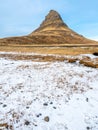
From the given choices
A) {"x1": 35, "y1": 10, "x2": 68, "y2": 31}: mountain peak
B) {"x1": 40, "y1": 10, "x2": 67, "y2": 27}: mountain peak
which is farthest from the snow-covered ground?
{"x1": 40, "y1": 10, "x2": 67, "y2": 27}: mountain peak

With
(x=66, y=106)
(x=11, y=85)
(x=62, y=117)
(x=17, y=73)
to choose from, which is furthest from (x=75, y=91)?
(x=17, y=73)

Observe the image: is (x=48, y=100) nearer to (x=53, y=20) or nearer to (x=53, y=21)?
(x=53, y=21)

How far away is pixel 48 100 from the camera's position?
10.5 metres

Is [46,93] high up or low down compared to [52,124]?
up

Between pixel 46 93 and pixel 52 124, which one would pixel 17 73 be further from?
pixel 52 124

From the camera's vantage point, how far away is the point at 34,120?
8.89 m

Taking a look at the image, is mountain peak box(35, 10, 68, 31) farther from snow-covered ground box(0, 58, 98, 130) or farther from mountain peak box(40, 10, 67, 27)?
snow-covered ground box(0, 58, 98, 130)

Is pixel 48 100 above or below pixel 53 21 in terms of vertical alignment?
below

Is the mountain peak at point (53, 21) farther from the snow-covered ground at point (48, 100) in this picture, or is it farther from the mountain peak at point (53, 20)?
the snow-covered ground at point (48, 100)

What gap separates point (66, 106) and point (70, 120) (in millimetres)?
1167

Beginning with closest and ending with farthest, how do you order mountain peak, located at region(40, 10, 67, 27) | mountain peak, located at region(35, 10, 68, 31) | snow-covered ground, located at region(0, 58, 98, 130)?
snow-covered ground, located at region(0, 58, 98, 130), mountain peak, located at region(35, 10, 68, 31), mountain peak, located at region(40, 10, 67, 27)

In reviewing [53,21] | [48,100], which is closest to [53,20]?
[53,21]

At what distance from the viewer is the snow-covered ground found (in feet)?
28.8

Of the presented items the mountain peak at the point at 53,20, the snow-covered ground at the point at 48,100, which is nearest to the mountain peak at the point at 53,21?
the mountain peak at the point at 53,20
